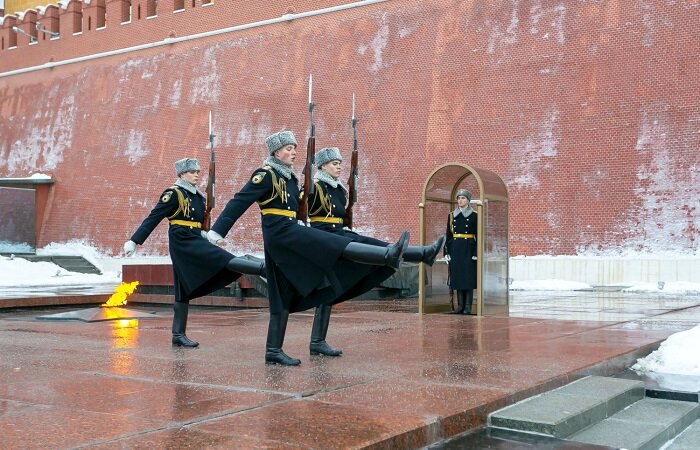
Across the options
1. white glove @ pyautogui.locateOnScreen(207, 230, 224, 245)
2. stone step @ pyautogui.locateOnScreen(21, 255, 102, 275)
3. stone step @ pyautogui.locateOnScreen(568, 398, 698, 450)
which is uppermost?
white glove @ pyautogui.locateOnScreen(207, 230, 224, 245)

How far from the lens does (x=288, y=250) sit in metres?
4.42

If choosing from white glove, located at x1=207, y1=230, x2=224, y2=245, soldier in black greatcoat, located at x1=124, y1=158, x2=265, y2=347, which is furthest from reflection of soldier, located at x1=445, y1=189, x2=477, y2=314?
white glove, located at x1=207, y1=230, x2=224, y2=245

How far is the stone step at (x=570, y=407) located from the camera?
323 centimetres

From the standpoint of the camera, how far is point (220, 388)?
3.63m

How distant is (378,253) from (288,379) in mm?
873

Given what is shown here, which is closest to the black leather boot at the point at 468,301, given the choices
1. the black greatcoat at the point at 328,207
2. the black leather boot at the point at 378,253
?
the black greatcoat at the point at 328,207

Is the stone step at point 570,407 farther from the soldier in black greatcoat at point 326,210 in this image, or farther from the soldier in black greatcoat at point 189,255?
the soldier in black greatcoat at point 189,255

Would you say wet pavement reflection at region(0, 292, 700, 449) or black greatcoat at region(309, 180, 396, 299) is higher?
black greatcoat at region(309, 180, 396, 299)

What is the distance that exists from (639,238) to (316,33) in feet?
30.3

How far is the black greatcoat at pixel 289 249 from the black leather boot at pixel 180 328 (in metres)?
1.09

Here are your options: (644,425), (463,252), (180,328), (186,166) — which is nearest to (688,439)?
(644,425)

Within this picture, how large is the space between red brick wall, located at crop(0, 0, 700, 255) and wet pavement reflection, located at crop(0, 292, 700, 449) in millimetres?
8096

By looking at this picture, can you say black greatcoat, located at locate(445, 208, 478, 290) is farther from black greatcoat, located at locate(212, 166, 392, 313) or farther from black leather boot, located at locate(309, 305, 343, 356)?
black greatcoat, located at locate(212, 166, 392, 313)

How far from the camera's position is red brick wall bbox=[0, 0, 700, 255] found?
1458cm
